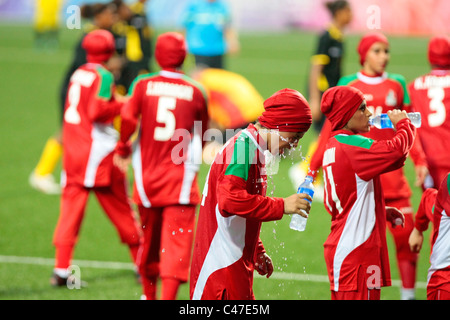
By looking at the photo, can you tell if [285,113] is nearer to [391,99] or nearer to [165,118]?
[165,118]

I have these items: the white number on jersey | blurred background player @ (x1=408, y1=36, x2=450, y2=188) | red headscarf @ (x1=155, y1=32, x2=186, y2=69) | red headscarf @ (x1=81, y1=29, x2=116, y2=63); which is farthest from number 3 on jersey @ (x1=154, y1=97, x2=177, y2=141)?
the white number on jersey

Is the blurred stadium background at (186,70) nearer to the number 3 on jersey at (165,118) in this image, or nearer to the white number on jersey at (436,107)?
the number 3 on jersey at (165,118)

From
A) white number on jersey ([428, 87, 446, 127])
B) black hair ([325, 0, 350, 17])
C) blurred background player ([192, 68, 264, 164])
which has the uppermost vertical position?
black hair ([325, 0, 350, 17])

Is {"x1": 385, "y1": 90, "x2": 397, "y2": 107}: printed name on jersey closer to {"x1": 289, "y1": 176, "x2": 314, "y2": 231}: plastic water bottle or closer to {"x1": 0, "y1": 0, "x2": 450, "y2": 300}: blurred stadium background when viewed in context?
{"x1": 0, "y1": 0, "x2": 450, "y2": 300}: blurred stadium background

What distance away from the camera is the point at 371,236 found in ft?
15.7

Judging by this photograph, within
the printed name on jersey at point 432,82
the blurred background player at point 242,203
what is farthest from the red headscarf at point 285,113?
the printed name on jersey at point 432,82

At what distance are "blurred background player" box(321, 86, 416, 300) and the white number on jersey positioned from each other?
2.24 m

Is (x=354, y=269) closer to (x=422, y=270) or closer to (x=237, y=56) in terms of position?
(x=422, y=270)

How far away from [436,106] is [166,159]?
2472mm

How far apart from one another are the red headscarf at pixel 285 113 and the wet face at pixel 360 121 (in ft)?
1.99

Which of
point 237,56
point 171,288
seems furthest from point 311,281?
point 237,56

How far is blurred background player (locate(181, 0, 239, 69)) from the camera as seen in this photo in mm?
15352

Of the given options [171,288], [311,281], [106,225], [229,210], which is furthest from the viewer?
[106,225]
